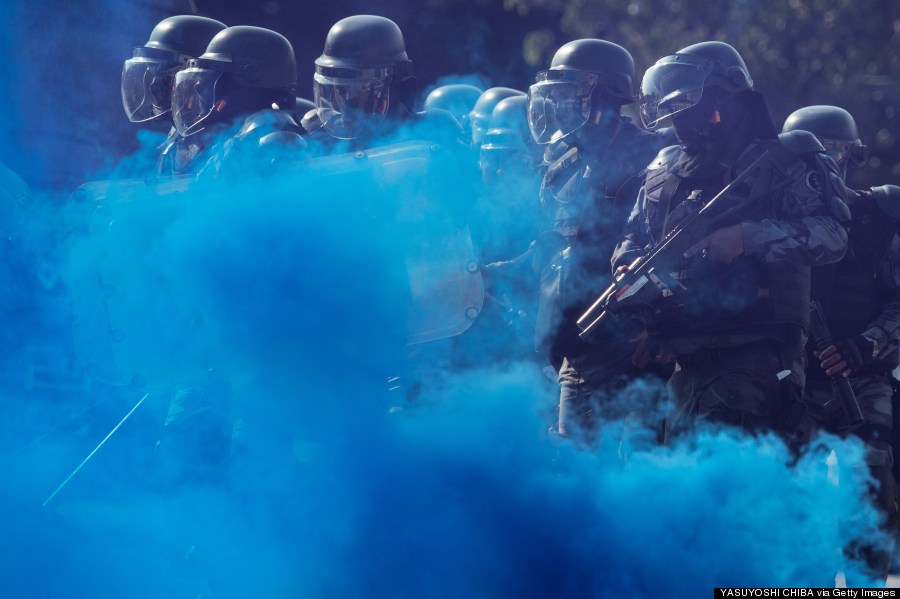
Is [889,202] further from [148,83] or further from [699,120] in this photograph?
[148,83]

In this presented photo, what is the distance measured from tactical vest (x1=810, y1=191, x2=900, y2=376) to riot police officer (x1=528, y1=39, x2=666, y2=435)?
3.13ft

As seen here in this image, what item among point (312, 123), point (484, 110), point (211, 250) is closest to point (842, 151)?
Result: point (484, 110)

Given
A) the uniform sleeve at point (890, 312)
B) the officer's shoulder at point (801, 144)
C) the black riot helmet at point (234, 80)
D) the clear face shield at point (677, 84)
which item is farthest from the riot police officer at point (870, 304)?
the black riot helmet at point (234, 80)

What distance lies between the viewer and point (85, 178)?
5574 mm

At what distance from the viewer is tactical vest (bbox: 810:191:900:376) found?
496 centimetres

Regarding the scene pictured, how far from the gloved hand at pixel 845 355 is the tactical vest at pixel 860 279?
23cm

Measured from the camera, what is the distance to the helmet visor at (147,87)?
579 cm

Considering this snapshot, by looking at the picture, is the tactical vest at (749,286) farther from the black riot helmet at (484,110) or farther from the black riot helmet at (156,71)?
the black riot helmet at (156,71)

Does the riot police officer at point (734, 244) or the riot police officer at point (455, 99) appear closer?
the riot police officer at point (734, 244)

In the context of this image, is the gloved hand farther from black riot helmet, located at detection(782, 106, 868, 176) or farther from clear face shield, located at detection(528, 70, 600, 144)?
clear face shield, located at detection(528, 70, 600, 144)

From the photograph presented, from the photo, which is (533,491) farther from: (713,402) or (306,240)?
(306,240)

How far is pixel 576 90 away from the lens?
193 inches

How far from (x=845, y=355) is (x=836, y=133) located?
150cm

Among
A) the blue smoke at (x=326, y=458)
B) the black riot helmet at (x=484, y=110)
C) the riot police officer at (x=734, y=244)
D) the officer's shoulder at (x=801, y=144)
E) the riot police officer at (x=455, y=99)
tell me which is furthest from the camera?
the riot police officer at (x=455, y=99)
